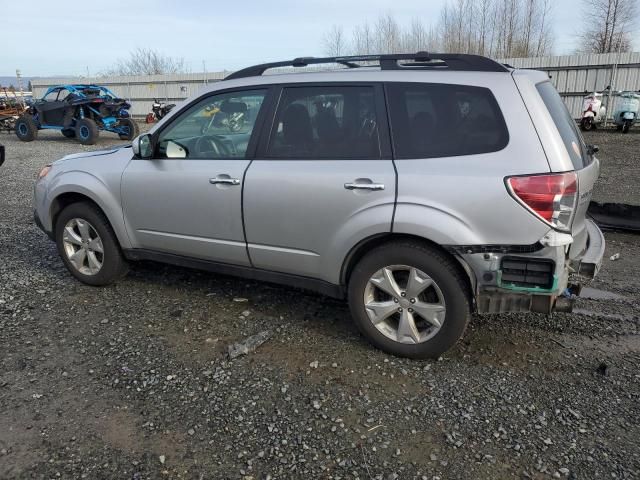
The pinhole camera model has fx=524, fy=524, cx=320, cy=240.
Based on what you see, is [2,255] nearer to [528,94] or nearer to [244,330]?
[244,330]

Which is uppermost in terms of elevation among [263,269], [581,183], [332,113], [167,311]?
[332,113]

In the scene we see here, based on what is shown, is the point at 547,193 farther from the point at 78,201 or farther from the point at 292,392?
the point at 78,201

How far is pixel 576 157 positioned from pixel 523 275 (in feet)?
2.64

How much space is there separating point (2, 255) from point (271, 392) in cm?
415

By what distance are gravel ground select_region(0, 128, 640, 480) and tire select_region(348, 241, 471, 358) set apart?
14 cm

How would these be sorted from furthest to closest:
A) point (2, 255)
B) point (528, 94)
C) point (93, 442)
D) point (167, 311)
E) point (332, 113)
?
point (2, 255) → point (167, 311) → point (332, 113) → point (528, 94) → point (93, 442)

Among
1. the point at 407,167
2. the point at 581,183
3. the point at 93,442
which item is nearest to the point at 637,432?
the point at 581,183

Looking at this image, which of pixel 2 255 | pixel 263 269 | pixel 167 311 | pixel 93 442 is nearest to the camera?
pixel 93 442

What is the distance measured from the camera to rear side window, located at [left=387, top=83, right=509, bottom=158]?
10.2 ft

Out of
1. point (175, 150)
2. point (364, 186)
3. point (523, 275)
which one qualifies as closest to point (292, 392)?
point (364, 186)

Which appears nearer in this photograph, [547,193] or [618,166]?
[547,193]

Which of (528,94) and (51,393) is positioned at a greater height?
(528,94)

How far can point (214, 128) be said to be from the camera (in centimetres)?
418

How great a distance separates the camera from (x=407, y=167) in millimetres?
3219
